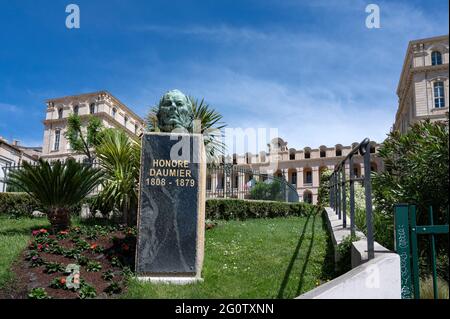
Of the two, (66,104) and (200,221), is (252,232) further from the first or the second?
(66,104)

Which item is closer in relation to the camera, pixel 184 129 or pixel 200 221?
pixel 200 221

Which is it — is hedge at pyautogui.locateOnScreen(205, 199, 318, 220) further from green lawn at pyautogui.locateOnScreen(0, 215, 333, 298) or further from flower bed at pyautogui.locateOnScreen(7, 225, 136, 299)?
flower bed at pyautogui.locateOnScreen(7, 225, 136, 299)

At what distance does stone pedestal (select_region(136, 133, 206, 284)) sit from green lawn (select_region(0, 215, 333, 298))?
0.36 m

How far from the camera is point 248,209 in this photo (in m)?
13.8

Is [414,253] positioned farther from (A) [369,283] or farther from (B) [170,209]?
(B) [170,209]

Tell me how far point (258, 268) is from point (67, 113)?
54.2 m

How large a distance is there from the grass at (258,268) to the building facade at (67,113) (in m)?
46.8

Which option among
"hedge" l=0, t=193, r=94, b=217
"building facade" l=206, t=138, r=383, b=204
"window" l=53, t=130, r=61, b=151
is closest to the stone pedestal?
"hedge" l=0, t=193, r=94, b=217

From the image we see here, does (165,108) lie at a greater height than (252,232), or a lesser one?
greater

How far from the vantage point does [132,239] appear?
7.35 m

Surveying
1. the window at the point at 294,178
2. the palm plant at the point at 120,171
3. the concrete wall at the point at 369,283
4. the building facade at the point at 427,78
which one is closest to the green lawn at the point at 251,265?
the concrete wall at the point at 369,283
